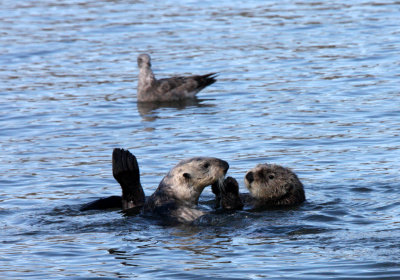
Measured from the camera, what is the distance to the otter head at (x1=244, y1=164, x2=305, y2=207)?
827 cm

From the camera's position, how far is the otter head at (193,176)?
800 centimetres

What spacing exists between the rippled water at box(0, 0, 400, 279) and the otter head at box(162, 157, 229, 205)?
1.69ft

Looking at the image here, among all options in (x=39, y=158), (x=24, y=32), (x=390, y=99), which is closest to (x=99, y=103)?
(x=39, y=158)

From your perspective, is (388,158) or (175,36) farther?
(175,36)

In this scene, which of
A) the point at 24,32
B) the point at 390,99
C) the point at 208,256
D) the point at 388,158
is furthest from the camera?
the point at 24,32

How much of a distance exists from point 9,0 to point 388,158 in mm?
16809

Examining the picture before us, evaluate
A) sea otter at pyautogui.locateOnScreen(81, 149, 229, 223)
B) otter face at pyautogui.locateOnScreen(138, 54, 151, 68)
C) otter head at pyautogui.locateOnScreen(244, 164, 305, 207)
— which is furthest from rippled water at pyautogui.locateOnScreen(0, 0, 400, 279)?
otter face at pyautogui.locateOnScreen(138, 54, 151, 68)

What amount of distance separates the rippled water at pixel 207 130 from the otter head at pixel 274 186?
188 mm

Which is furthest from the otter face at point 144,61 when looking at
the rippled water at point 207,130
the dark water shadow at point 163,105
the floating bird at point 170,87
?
the dark water shadow at point 163,105

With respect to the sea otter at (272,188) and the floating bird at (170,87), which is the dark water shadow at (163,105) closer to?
the floating bird at (170,87)

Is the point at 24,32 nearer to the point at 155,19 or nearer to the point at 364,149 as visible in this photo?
the point at 155,19

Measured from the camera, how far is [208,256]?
6.76 m

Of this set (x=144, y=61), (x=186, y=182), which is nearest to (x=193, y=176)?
(x=186, y=182)

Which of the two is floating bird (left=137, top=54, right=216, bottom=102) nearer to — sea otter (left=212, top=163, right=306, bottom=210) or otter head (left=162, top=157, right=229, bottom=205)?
sea otter (left=212, top=163, right=306, bottom=210)
